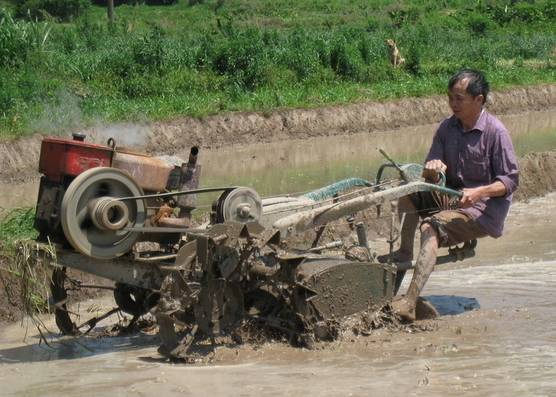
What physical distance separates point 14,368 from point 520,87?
2219 centimetres

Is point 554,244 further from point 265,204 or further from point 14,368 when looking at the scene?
point 14,368

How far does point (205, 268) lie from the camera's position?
21.0ft

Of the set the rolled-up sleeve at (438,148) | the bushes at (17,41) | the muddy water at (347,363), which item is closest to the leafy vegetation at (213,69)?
Answer: the bushes at (17,41)

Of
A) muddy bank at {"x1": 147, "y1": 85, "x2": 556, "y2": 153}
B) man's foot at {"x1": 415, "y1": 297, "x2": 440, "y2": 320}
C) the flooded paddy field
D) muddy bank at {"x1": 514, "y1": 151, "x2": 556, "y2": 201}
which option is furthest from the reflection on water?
man's foot at {"x1": 415, "y1": 297, "x2": 440, "y2": 320}

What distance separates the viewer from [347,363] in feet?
21.0

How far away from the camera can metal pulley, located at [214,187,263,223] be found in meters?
6.75

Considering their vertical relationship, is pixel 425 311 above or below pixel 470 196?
below

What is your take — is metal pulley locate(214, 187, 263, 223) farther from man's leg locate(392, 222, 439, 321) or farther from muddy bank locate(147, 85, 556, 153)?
muddy bank locate(147, 85, 556, 153)

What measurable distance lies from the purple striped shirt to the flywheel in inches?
89.4

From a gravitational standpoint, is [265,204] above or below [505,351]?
above

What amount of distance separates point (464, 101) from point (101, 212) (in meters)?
2.62

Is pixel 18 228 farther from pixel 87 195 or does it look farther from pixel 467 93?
pixel 467 93

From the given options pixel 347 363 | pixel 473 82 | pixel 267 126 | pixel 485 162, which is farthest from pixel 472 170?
pixel 267 126

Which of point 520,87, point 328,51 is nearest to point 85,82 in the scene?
point 328,51
